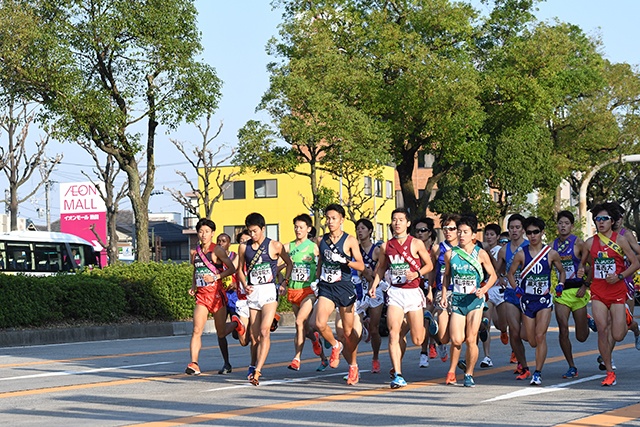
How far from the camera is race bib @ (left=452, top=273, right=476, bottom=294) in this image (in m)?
12.0

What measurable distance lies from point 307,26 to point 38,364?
85.7 ft

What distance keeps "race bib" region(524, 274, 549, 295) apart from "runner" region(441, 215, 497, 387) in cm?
54

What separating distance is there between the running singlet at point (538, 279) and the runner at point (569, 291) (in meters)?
0.71

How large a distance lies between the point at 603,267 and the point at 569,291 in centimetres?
77

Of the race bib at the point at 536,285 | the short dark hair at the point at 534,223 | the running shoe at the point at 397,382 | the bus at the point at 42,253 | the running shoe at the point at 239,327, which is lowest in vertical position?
the running shoe at the point at 397,382

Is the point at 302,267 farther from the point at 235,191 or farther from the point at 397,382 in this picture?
the point at 235,191

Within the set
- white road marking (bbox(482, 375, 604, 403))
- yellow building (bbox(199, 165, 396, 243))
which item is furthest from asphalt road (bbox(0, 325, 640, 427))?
yellow building (bbox(199, 165, 396, 243))

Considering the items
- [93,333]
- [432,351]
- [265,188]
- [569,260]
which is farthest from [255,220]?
[265,188]

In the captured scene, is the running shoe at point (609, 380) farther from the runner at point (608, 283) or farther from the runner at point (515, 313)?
the runner at point (515, 313)

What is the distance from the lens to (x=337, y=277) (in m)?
12.5

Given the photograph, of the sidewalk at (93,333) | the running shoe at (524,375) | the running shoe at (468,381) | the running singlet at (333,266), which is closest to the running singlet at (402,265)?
the running singlet at (333,266)

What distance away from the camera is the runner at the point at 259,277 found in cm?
1262

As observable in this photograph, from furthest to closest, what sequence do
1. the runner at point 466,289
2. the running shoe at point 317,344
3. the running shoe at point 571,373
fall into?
1. the running shoe at point 317,344
2. the running shoe at point 571,373
3. the runner at point 466,289

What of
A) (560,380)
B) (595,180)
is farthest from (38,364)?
Answer: (595,180)
